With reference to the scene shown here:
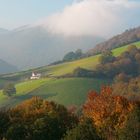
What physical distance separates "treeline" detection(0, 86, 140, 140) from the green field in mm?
68195

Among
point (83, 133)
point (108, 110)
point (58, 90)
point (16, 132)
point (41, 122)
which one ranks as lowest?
point (16, 132)

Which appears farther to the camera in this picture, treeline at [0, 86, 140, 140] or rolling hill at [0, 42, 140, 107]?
rolling hill at [0, 42, 140, 107]

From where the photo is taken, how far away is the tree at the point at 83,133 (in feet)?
207

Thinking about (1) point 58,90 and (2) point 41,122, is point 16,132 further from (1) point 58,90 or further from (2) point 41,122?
(1) point 58,90

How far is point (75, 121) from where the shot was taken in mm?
80688

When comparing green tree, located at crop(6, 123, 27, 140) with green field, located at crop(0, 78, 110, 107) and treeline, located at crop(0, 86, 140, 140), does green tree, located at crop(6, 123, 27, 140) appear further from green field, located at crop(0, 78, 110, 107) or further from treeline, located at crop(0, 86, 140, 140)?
green field, located at crop(0, 78, 110, 107)

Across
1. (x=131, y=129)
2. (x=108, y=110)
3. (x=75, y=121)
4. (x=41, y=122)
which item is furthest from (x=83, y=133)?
(x=108, y=110)

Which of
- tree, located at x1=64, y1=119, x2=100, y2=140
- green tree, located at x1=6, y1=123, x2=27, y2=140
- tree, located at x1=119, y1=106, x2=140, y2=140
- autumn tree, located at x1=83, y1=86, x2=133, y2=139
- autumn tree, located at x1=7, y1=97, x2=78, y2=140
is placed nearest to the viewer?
tree, located at x1=64, y1=119, x2=100, y2=140

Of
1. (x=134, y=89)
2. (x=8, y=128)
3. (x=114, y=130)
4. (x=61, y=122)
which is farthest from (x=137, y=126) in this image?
(x=134, y=89)

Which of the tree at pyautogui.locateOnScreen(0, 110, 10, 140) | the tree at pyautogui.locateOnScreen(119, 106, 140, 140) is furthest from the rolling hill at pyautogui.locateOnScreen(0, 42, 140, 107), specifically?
the tree at pyautogui.locateOnScreen(119, 106, 140, 140)

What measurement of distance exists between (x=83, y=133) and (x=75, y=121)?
16902 mm

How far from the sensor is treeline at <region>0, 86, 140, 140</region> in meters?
65.9

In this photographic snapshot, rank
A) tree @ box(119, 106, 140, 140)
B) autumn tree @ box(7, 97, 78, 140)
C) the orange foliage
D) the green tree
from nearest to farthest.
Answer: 1. tree @ box(119, 106, 140, 140)
2. the green tree
3. autumn tree @ box(7, 97, 78, 140)
4. the orange foliage

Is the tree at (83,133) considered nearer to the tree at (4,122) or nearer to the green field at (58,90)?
the tree at (4,122)
